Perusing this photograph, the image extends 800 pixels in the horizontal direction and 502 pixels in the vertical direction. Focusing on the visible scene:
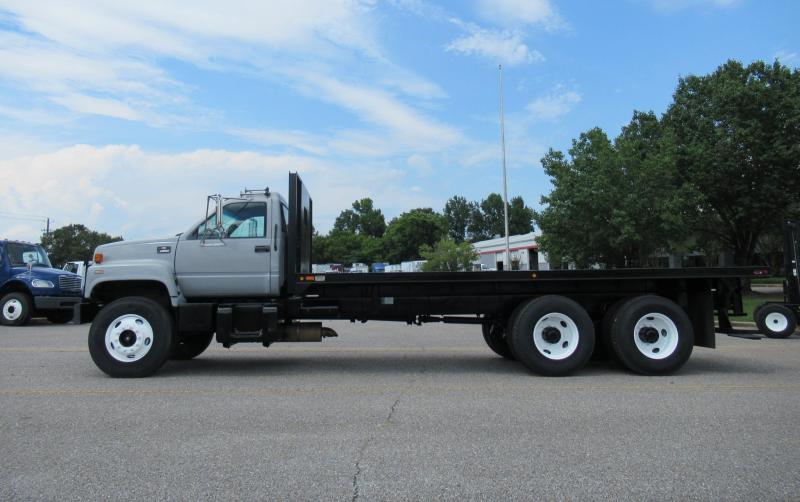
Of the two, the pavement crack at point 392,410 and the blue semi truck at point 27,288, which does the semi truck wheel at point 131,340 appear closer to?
the pavement crack at point 392,410

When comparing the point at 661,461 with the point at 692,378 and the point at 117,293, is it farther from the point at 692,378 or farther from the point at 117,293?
the point at 117,293

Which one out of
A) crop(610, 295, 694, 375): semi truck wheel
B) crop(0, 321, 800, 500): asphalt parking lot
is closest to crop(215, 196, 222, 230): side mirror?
crop(0, 321, 800, 500): asphalt parking lot

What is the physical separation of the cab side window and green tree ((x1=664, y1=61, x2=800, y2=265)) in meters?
24.5

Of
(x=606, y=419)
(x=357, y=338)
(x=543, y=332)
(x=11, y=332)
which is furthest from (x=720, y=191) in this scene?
(x=11, y=332)

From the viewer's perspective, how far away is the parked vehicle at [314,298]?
26.3ft

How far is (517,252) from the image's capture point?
59.4 m

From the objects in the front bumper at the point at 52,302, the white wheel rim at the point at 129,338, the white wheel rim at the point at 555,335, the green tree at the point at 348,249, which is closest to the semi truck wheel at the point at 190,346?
the white wheel rim at the point at 129,338

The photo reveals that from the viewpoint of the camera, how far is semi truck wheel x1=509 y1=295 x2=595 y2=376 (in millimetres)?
7969

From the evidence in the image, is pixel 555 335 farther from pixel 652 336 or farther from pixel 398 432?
pixel 398 432

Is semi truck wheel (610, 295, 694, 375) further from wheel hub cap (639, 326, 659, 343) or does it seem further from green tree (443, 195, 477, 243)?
green tree (443, 195, 477, 243)

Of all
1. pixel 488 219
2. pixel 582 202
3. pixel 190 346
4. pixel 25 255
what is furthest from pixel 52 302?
pixel 488 219

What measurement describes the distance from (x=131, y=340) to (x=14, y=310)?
Result: 456 inches

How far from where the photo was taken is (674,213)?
26406 millimetres

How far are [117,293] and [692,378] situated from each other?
806cm
